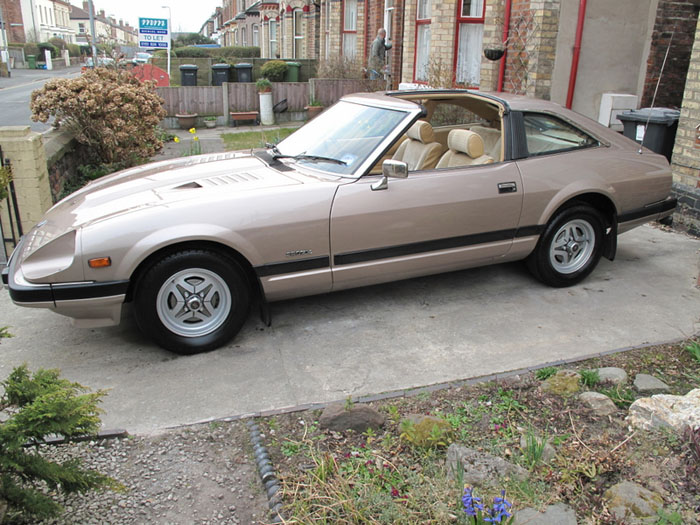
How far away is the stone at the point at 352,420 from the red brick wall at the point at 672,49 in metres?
8.28

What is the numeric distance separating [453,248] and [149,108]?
5673mm

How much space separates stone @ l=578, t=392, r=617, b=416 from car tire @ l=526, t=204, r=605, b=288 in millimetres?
1811

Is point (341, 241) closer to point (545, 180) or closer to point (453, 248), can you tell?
point (453, 248)

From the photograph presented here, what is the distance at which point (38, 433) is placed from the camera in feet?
7.44

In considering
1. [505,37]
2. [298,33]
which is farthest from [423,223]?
[298,33]

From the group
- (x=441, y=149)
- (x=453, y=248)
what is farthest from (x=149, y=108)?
(x=453, y=248)

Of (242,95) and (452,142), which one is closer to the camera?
(452,142)

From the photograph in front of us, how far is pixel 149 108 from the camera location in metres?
8.59

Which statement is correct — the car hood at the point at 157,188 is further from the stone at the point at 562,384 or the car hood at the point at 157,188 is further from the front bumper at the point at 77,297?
the stone at the point at 562,384

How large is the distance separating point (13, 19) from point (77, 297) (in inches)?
3076

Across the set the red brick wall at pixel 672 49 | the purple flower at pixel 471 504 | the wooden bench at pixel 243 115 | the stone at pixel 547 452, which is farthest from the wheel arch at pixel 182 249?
the wooden bench at pixel 243 115

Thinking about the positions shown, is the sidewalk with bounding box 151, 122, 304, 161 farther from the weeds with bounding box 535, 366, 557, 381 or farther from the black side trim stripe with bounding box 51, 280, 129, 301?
the weeds with bounding box 535, 366, 557, 381

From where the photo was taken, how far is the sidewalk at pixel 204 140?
11517mm

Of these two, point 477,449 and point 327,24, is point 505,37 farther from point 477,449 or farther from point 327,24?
point 327,24
